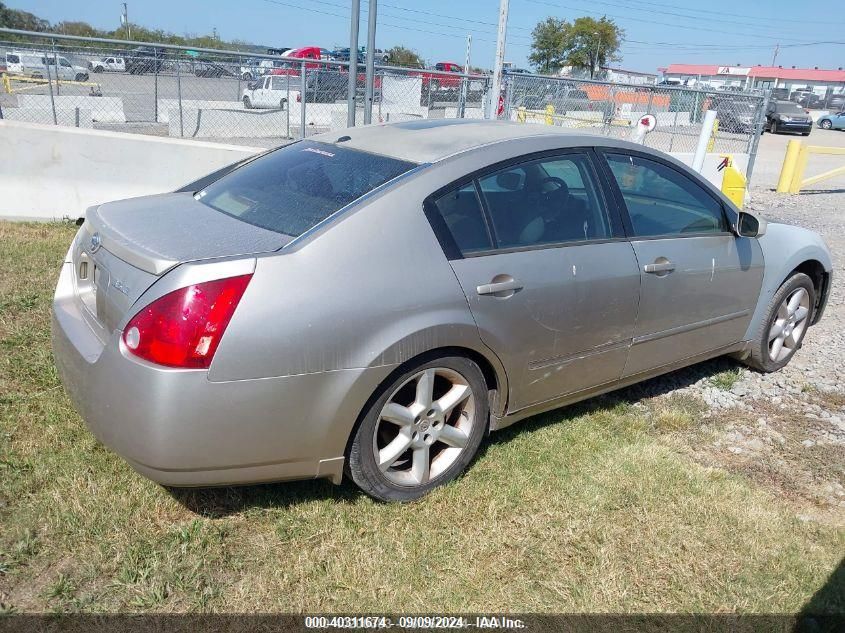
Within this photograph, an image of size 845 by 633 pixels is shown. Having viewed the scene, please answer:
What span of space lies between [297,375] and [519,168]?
1.52m

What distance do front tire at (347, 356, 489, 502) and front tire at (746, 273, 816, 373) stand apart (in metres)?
2.44


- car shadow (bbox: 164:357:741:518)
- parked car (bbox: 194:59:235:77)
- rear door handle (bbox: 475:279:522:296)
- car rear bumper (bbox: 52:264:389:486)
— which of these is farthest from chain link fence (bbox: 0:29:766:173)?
car rear bumper (bbox: 52:264:389:486)

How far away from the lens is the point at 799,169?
14.3 metres

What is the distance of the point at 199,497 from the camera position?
3047mm

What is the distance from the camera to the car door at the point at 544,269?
3082 mm

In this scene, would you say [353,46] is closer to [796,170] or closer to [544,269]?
[544,269]

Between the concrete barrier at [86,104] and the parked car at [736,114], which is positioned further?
the parked car at [736,114]

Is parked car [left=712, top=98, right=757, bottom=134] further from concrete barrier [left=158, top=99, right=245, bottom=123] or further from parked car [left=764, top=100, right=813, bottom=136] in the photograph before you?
parked car [left=764, top=100, right=813, bottom=136]

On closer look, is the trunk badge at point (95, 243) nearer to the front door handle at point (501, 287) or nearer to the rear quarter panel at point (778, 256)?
the front door handle at point (501, 287)

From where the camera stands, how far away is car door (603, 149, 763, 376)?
3.76 meters

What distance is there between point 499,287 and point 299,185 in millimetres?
1020

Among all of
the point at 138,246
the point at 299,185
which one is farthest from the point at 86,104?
the point at 138,246

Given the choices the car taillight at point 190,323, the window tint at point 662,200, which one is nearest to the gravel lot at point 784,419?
the window tint at point 662,200

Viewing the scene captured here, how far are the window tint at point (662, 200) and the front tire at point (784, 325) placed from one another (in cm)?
88
